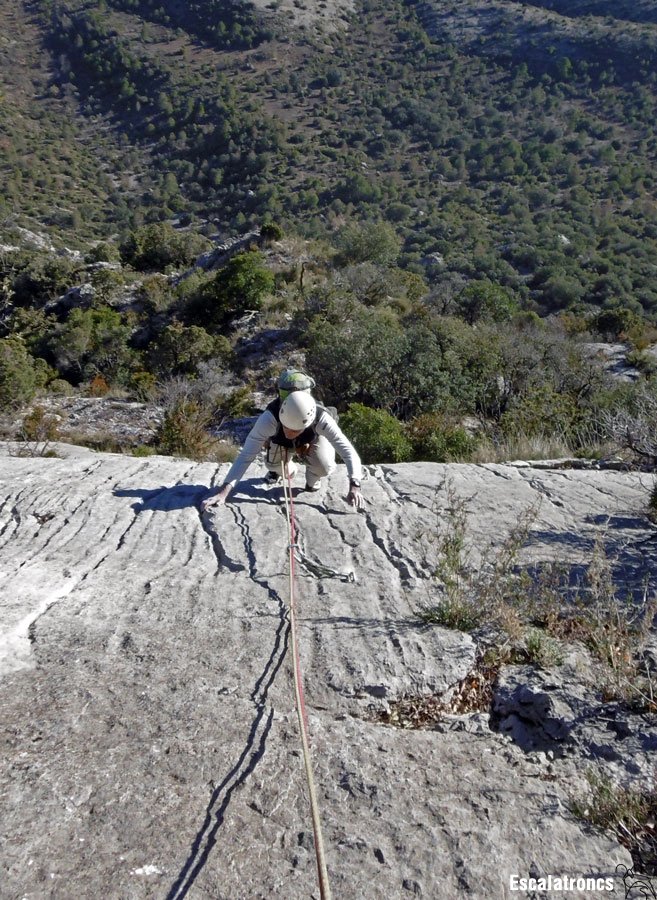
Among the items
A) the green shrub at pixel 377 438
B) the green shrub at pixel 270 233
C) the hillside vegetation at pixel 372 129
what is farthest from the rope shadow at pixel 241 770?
the hillside vegetation at pixel 372 129

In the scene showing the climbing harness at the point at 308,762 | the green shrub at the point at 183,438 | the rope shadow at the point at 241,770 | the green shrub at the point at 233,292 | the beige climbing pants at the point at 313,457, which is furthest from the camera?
the green shrub at the point at 233,292

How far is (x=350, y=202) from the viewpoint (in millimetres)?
55719

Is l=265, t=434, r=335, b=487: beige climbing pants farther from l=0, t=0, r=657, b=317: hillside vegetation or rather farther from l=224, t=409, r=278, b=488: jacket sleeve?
l=0, t=0, r=657, b=317: hillside vegetation

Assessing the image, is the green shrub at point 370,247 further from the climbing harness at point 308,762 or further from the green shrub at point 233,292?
the climbing harness at point 308,762

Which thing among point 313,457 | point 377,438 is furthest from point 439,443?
point 313,457

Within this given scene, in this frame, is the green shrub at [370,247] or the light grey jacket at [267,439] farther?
the green shrub at [370,247]

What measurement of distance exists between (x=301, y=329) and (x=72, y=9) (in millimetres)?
93814

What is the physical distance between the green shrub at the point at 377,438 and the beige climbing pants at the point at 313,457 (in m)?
4.39

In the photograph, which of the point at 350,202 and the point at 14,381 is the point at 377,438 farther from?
the point at 350,202

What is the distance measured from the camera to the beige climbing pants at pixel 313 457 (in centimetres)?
502

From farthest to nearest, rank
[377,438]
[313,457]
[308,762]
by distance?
[377,438], [313,457], [308,762]

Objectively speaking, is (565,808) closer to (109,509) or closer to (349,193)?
(109,509)

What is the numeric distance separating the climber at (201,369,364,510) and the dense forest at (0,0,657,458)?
188 inches

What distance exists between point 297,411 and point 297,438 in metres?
0.44
